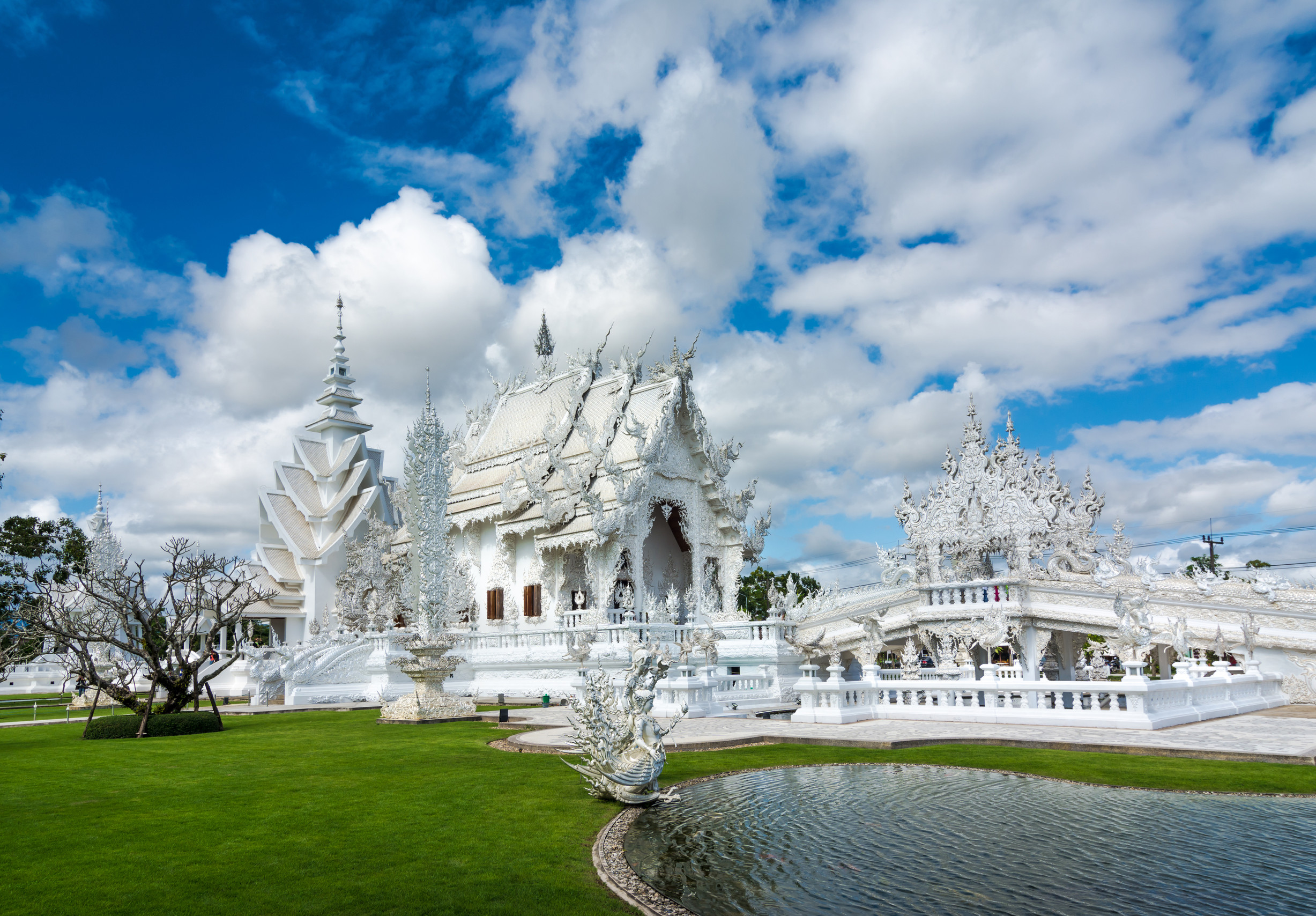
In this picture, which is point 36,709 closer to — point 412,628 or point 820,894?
point 412,628

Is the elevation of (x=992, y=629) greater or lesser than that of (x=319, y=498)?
lesser

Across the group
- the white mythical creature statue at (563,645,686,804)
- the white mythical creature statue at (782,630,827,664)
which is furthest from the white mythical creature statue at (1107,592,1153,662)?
the white mythical creature statue at (563,645,686,804)

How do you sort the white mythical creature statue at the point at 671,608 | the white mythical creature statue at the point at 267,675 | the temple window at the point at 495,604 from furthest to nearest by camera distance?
the temple window at the point at 495,604, the white mythical creature statue at the point at 267,675, the white mythical creature statue at the point at 671,608

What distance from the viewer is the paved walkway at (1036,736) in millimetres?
9078

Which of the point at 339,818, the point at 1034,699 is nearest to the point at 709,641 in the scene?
the point at 1034,699

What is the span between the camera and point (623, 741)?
707 cm

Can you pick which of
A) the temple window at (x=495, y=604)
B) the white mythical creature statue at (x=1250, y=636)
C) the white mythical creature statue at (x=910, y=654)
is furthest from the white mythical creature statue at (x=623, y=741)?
the temple window at (x=495, y=604)

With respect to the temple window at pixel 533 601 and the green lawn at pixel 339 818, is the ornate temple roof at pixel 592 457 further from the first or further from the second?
the green lawn at pixel 339 818

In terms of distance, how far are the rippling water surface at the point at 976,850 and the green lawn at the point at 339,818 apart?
1.97ft

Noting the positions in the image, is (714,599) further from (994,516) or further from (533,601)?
(994,516)

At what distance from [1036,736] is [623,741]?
5857 millimetres

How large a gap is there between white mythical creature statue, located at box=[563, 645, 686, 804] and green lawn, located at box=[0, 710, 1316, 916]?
27 cm

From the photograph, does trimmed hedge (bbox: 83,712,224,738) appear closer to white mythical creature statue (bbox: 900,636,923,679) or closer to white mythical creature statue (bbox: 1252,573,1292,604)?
white mythical creature statue (bbox: 900,636,923,679)

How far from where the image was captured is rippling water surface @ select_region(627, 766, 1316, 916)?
4.47 metres
